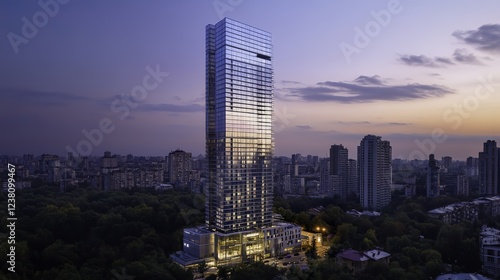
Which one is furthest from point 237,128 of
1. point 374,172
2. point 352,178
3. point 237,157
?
point 352,178

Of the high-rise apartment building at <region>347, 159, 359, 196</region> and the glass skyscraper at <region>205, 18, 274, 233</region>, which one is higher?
the glass skyscraper at <region>205, 18, 274, 233</region>

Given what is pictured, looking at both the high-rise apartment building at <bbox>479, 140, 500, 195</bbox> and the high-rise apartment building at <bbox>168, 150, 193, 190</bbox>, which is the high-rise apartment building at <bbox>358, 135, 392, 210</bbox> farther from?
the high-rise apartment building at <bbox>168, 150, 193, 190</bbox>

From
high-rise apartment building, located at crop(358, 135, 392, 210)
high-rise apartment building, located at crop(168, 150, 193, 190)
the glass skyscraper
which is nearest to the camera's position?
the glass skyscraper

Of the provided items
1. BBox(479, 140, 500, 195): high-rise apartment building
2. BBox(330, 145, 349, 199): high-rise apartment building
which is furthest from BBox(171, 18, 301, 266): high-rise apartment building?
A: BBox(479, 140, 500, 195): high-rise apartment building

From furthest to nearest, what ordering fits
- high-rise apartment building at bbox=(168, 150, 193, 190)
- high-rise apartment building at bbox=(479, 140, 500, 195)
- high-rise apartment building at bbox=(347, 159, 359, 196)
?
high-rise apartment building at bbox=(168, 150, 193, 190) → high-rise apartment building at bbox=(347, 159, 359, 196) → high-rise apartment building at bbox=(479, 140, 500, 195)

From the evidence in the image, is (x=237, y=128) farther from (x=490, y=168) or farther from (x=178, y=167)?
(x=178, y=167)

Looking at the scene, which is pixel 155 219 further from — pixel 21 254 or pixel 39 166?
pixel 39 166

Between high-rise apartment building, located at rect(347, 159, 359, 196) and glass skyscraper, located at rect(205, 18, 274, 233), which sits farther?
high-rise apartment building, located at rect(347, 159, 359, 196)

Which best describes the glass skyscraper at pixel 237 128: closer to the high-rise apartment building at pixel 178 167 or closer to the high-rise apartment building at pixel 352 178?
the high-rise apartment building at pixel 352 178
